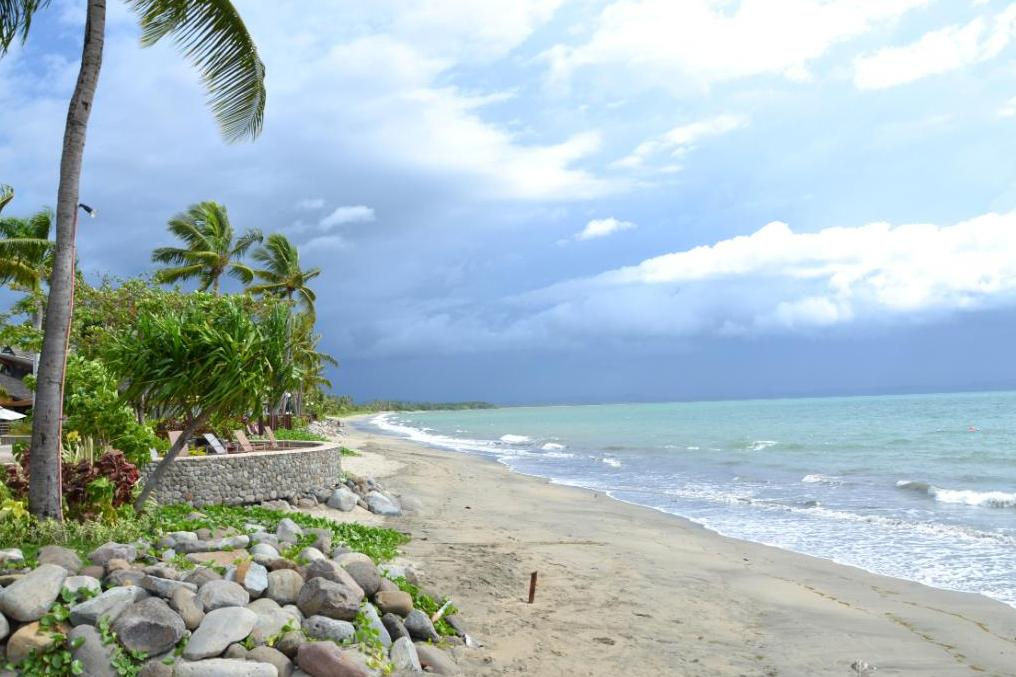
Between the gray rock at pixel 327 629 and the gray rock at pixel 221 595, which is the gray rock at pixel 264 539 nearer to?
the gray rock at pixel 221 595

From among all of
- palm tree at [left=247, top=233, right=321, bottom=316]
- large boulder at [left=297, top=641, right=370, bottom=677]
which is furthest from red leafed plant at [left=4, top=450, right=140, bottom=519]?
palm tree at [left=247, top=233, right=321, bottom=316]

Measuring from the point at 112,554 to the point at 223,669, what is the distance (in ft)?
6.92

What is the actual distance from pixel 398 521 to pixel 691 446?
27874 mm

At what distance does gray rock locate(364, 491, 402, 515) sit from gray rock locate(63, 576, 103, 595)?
340 inches

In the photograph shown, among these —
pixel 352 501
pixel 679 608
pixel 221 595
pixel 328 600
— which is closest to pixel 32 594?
pixel 221 595

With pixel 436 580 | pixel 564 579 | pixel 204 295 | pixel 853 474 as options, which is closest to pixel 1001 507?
pixel 853 474

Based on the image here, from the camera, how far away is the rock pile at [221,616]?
581cm

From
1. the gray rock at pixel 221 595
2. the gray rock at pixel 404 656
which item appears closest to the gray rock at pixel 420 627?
the gray rock at pixel 404 656

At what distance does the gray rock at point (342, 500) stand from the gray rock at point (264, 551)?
22.0 ft

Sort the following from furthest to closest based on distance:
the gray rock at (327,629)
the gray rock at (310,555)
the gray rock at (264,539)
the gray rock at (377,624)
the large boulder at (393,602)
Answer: the gray rock at (264,539)
the gray rock at (310,555)
the large boulder at (393,602)
the gray rock at (377,624)
the gray rock at (327,629)

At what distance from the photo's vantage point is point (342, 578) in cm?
702

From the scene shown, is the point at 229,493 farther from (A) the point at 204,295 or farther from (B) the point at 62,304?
(A) the point at 204,295

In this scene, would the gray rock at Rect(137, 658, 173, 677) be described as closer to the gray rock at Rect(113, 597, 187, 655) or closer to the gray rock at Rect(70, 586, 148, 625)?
the gray rock at Rect(113, 597, 187, 655)

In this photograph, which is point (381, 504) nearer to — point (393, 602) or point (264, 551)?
point (264, 551)
